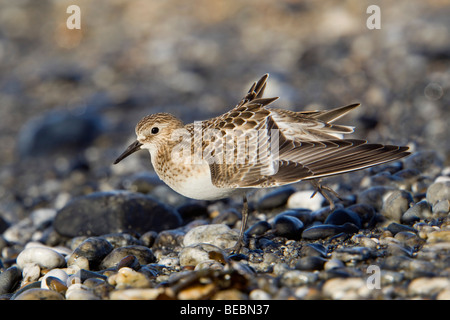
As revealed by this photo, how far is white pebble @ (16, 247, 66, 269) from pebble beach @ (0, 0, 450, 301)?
0.04 feet

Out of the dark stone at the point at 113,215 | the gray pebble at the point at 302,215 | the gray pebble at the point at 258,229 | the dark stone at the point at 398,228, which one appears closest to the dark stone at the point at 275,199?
the gray pebble at the point at 302,215

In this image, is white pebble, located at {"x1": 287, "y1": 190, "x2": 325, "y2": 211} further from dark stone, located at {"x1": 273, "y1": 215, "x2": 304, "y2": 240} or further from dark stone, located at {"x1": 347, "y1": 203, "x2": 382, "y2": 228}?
dark stone, located at {"x1": 273, "y1": 215, "x2": 304, "y2": 240}

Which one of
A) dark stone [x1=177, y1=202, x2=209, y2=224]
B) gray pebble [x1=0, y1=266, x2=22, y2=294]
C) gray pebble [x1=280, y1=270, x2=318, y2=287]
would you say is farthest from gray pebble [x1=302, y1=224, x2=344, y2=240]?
gray pebble [x1=0, y1=266, x2=22, y2=294]

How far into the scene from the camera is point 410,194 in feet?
21.1

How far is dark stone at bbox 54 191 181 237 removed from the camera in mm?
7102

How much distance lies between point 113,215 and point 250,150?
93.9 inches

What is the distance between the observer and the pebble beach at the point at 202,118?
4801 mm

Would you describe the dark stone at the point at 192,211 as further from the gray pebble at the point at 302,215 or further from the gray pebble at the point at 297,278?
the gray pebble at the point at 297,278

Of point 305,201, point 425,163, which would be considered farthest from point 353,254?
point 425,163

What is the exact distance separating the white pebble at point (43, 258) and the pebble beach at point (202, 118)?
12mm

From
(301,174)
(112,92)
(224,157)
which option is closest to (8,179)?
(112,92)

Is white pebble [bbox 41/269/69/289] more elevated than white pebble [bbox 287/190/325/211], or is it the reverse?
white pebble [bbox 287/190/325/211]
